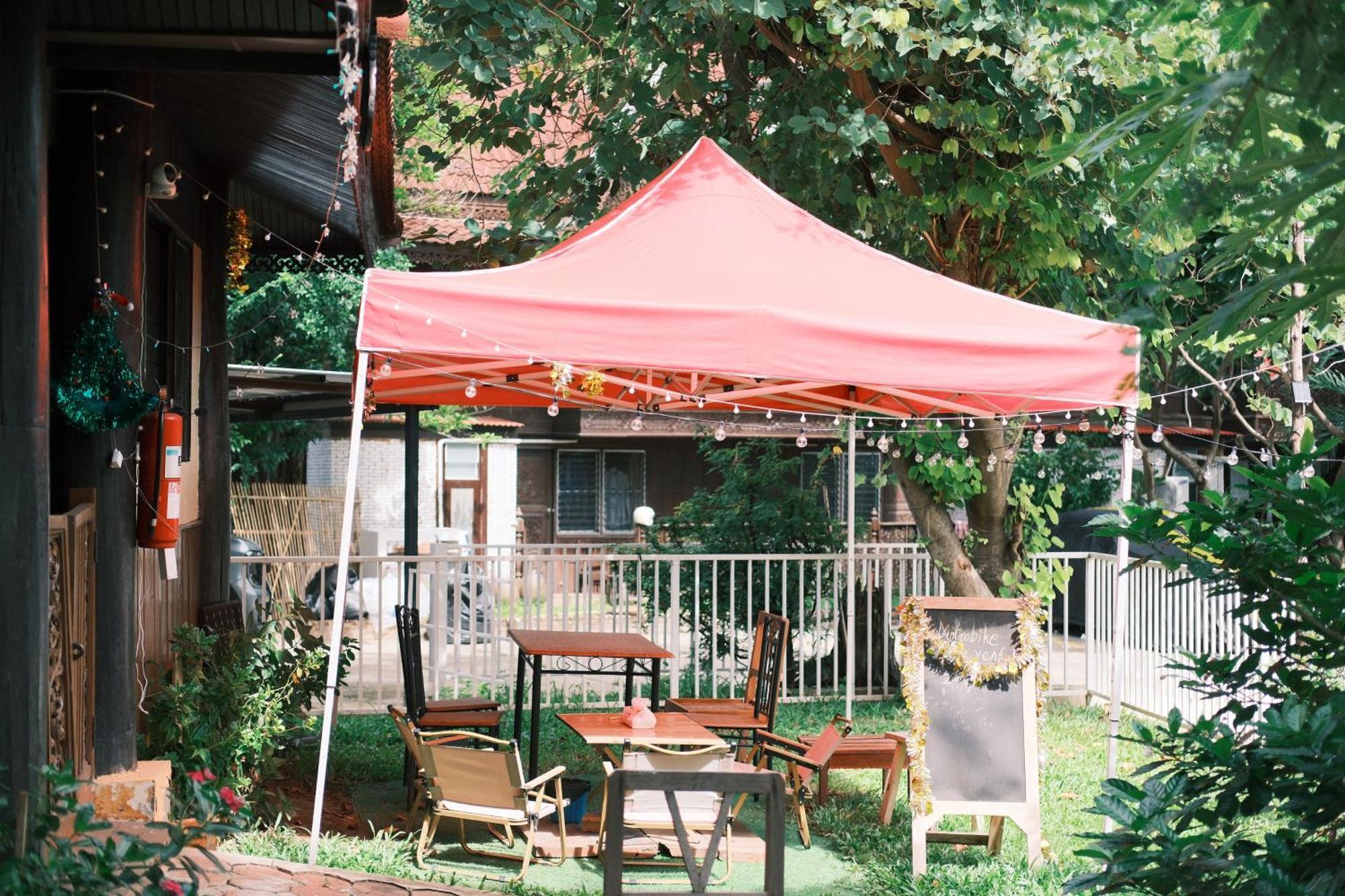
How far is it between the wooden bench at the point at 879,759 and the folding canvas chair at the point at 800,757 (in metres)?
0.07

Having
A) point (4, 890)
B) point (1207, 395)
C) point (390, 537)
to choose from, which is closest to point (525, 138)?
point (4, 890)

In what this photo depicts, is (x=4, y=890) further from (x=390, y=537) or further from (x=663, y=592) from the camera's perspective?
(x=390, y=537)

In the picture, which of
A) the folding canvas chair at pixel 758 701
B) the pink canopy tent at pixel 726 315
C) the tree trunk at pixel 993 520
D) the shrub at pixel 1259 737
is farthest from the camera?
the tree trunk at pixel 993 520

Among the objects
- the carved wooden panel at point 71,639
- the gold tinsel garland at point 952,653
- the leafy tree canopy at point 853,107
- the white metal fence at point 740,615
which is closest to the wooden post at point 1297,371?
the leafy tree canopy at point 853,107

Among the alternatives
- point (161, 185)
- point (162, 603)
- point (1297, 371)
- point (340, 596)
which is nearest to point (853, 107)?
point (1297, 371)

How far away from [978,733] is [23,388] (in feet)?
14.3

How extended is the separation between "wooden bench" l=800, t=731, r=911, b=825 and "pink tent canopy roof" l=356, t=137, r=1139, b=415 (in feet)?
6.59

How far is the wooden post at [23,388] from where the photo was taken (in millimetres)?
4270

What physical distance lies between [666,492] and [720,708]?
55.0 ft

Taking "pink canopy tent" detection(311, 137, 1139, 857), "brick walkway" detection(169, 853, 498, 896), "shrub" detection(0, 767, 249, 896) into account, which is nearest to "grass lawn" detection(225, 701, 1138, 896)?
"brick walkway" detection(169, 853, 498, 896)

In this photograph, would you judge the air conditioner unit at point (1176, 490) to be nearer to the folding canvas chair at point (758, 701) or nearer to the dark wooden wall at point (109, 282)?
the folding canvas chair at point (758, 701)

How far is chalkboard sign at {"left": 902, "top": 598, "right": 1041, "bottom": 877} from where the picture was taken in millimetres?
6188

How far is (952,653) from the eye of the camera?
21.0ft

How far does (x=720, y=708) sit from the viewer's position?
8000 millimetres
